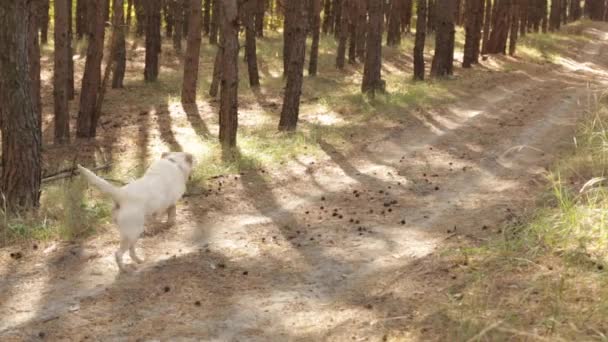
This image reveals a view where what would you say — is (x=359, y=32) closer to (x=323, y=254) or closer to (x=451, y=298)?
(x=323, y=254)

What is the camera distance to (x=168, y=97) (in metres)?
20.9

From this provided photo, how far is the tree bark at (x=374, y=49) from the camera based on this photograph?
17.3m

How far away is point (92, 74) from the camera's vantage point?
1558 centimetres

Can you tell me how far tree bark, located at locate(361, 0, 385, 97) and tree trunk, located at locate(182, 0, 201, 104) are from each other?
15.4 ft

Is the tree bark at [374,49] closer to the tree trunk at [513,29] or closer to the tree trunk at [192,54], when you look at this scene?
the tree trunk at [192,54]

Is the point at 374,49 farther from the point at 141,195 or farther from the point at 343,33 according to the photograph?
the point at 141,195

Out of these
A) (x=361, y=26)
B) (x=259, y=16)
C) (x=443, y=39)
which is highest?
(x=259, y=16)

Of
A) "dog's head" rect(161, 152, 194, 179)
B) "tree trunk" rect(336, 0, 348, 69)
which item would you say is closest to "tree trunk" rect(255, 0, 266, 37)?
"tree trunk" rect(336, 0, 348, 69)

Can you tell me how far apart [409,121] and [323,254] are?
809 centimetres

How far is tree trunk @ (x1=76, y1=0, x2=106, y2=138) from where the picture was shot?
15250mm

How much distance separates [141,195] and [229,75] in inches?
250

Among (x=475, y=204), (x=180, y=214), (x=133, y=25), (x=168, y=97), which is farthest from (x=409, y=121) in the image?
(x=133, y=25)

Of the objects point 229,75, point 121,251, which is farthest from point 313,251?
point 229,75

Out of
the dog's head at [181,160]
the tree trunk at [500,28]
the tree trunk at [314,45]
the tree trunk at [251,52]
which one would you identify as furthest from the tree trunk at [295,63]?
the tree trunk at [500,28]
